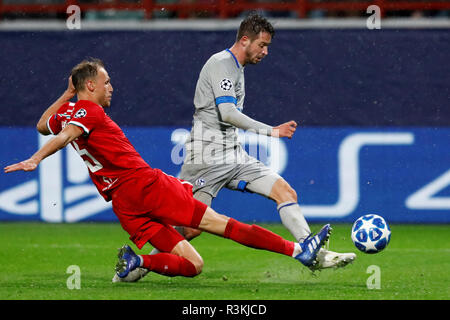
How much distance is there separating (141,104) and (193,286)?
437 centimetres

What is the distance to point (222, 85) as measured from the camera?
20.4ft

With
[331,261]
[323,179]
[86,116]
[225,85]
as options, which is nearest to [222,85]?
[225,85]

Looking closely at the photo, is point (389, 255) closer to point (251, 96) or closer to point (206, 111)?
point (206, 111)

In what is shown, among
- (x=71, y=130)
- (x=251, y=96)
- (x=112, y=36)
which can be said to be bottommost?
(x=71, y=130)

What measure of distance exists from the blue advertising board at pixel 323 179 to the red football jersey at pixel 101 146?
375 cm

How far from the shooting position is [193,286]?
5.81 metres

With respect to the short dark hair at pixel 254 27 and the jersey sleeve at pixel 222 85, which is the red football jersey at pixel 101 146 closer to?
the jersey sleeve at pixel 222 85

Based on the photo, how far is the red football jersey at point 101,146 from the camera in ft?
18.0

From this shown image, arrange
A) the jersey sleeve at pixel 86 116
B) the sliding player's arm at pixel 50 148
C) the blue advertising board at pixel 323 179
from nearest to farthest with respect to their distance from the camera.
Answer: the sliding player's arm at pixel 50 148 < the jersey sleeve at pixel 86 116 < the blue advertising board at pixel 323 179

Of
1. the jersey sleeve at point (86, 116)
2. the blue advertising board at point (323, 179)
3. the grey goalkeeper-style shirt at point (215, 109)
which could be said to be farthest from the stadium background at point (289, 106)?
the jersey sleeve at point (86, 116)

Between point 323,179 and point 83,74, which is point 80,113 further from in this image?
point 323,179

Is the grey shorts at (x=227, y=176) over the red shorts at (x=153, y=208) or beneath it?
over

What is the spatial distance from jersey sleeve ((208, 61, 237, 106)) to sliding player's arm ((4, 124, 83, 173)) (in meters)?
1.21

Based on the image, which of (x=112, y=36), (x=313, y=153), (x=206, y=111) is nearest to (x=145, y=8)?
(x=112, y=36)
